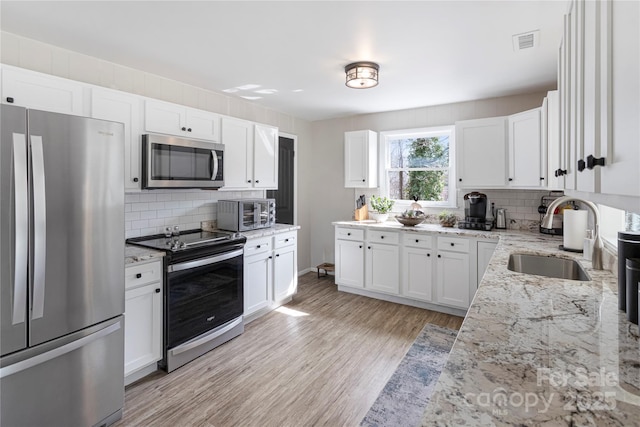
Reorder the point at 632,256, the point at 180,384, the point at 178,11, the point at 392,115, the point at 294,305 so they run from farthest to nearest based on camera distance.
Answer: the point at 392,115
the point at 294,305
the point at 180,384
the point at 178,11
the point at 632,256

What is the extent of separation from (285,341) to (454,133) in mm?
3295

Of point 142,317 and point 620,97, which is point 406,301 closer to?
point 142,317

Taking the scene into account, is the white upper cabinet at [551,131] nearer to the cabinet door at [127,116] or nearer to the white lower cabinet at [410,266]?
the white lower cabinet at [410,266]

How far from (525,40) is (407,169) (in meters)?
2.37

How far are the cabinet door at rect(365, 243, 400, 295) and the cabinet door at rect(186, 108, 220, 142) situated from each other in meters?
2.29

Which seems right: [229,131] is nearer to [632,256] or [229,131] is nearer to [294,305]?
[294,305]

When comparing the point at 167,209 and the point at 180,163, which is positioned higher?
the point at 180,163

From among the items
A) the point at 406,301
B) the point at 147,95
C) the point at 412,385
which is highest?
the point at 147,95

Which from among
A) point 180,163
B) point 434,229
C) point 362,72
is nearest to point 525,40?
point 362,72

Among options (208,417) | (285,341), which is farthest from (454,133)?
(208,417)

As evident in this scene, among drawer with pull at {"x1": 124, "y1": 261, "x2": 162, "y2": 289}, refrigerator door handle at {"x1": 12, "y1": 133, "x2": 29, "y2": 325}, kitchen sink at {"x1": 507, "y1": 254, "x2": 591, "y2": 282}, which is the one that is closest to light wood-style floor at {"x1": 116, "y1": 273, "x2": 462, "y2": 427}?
drawer with pull at {"x1": 124, "y1": 261, "x2": 162, "y2": 289}

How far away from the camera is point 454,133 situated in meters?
4.23

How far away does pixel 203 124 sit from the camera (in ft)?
10.5

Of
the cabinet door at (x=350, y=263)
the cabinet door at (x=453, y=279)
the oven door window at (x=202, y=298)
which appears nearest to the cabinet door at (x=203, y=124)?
the oven door window at (x=202, y=298)
